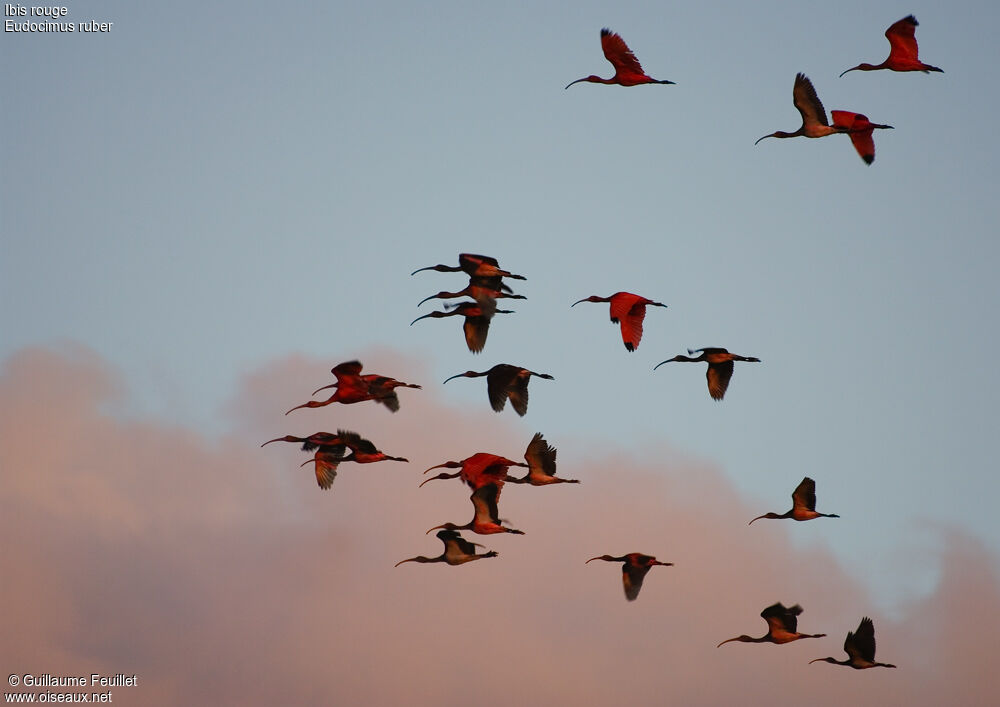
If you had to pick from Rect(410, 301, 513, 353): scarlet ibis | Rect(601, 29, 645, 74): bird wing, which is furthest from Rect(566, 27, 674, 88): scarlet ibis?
Rect(410, 301, 513, 353): scarlet ibis

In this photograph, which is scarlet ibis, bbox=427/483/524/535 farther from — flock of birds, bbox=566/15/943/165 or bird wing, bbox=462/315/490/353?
flock of birds, bbox=566/15/943/165

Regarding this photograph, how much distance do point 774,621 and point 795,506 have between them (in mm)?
3085

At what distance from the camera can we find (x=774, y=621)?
161 feet

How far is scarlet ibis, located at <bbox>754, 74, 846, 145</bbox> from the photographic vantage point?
46375mm

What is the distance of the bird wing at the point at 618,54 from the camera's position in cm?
4631

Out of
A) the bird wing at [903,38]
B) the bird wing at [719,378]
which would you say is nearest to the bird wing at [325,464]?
the bird wing at [719,378]

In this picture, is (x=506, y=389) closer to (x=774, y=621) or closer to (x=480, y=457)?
(x=480, y=457)

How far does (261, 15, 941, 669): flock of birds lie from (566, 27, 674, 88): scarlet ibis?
24 mm

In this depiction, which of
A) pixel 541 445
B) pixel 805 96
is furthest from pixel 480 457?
pixel 805 96

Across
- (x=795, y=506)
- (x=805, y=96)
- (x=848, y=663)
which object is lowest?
(x=848, y=663)

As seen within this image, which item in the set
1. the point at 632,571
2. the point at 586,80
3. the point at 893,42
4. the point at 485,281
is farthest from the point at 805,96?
the point at 632,571

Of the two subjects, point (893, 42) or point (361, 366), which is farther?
point (361, 366)

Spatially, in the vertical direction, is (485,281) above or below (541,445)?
above

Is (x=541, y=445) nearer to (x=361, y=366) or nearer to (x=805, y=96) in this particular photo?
(x=361, y=366)
